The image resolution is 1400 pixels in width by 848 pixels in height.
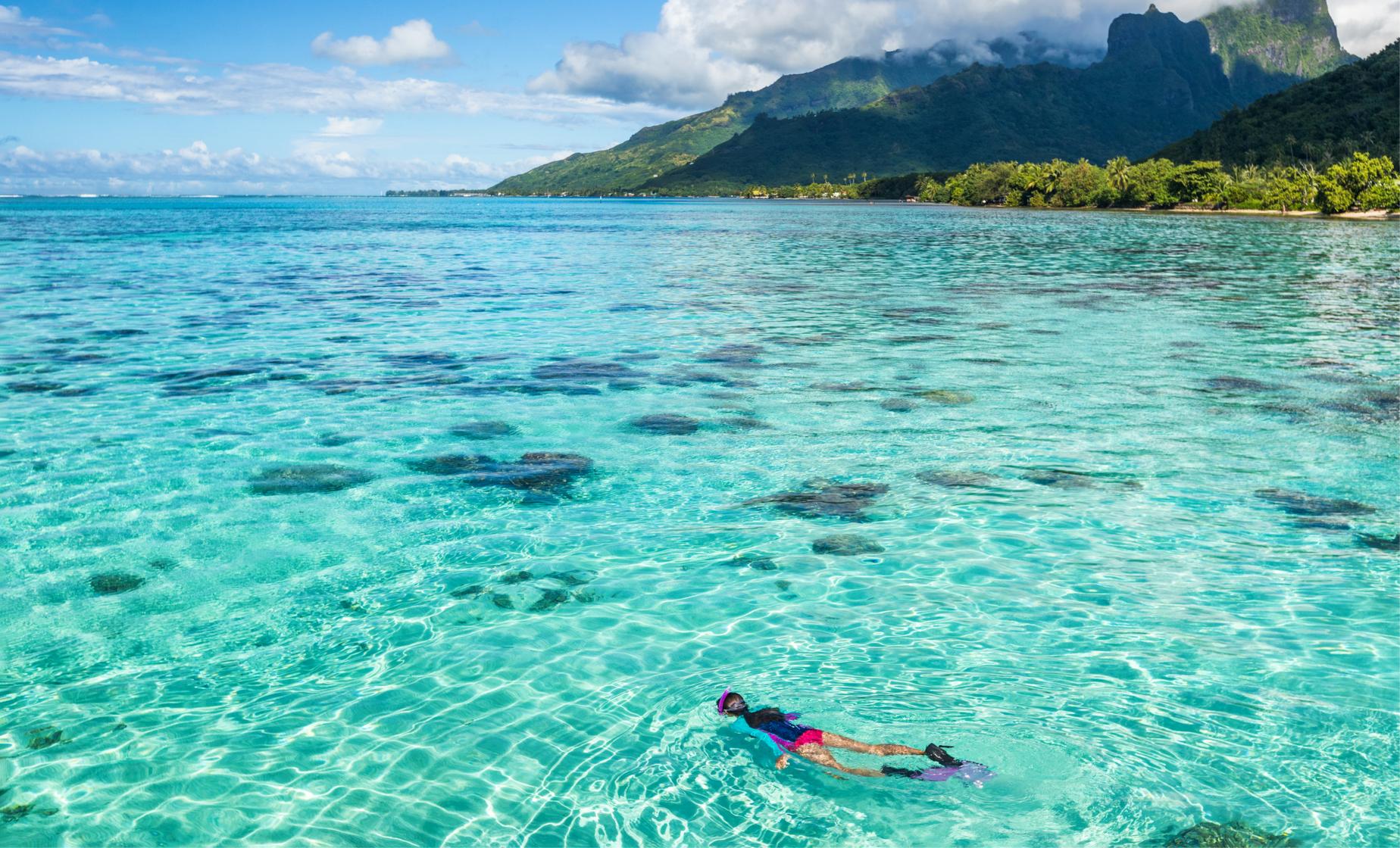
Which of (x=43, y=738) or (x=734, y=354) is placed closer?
(x=43, y=738)

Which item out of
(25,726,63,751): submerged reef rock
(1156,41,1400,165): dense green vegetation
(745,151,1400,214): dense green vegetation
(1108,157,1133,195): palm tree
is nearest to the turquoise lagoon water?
(25,726,63,751): submerged reef rock

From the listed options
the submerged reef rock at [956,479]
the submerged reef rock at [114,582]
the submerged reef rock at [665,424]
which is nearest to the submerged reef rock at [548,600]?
the submerged reef rock at [114,582]

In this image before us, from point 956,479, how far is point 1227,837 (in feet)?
27.8

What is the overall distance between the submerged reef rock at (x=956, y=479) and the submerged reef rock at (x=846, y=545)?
2.74m

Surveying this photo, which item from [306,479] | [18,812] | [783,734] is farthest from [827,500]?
[18,812]

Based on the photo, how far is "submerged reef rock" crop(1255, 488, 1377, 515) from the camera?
13539mm

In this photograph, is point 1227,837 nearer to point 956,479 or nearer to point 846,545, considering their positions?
point 846,545

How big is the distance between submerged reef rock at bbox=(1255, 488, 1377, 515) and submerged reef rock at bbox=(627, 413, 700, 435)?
32.6 ft

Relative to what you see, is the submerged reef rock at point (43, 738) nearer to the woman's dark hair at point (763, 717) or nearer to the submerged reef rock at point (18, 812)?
the submerged reef rock at point (18, 812)

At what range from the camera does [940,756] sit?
294 inches

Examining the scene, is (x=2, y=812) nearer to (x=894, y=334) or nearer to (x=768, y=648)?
(x=768, y=648)

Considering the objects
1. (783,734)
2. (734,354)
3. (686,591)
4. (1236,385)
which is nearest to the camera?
(783,734)

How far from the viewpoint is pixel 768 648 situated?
9.76 m

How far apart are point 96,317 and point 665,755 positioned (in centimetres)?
A: 3473
